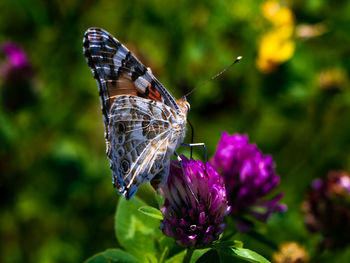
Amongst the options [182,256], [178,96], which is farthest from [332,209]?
[178,96]

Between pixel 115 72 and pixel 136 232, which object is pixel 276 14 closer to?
pixel 115 72

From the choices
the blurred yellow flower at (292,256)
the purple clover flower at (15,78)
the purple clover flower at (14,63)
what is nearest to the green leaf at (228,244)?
the blurred yellow flower at (292,256)

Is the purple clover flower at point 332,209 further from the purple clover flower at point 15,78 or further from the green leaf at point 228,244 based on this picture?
the purple clover flower at point 15,78

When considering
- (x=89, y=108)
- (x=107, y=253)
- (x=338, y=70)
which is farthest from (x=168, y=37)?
(x=107, y=253)

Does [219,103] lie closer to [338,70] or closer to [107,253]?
[338,70]

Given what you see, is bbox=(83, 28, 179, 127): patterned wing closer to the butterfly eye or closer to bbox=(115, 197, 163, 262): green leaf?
the butterfly eye

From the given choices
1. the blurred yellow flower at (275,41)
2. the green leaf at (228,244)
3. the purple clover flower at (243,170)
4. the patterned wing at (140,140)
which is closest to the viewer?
the green leaf at (228,244)
